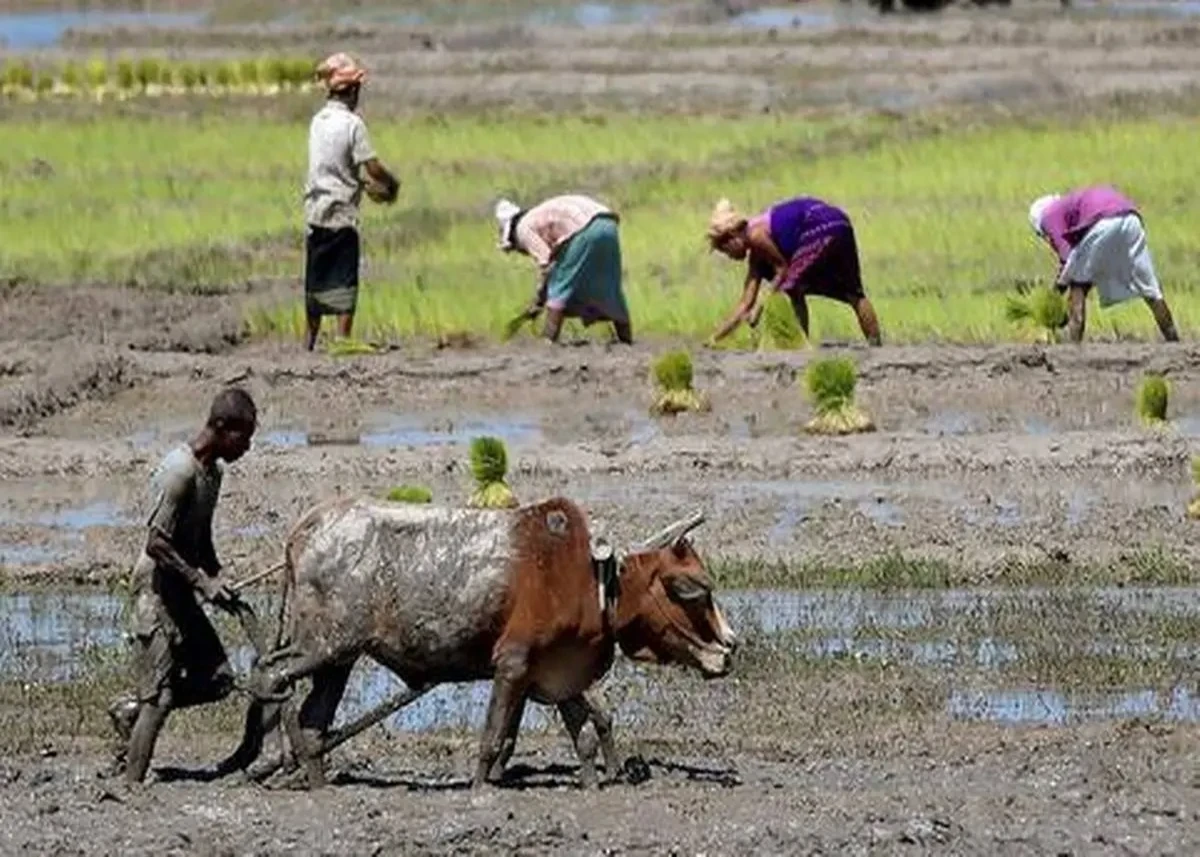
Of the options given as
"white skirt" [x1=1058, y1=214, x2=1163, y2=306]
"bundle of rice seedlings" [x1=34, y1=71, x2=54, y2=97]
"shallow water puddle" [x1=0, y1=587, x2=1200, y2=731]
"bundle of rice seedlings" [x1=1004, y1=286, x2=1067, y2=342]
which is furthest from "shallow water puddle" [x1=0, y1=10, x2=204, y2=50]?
"shallow water puddle" [x1=0, y1=587, x2=1200, y2=731]

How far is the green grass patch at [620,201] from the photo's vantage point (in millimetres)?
19125

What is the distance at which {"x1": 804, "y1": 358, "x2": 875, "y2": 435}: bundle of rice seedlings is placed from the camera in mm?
14930

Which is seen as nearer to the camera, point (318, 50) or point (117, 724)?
point (117, 724)

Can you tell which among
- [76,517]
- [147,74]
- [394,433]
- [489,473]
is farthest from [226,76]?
[489,473]

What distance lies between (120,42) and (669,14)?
9097mm

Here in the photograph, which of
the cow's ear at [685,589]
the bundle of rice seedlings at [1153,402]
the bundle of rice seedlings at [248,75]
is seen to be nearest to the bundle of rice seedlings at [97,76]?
the bundle of rice seedlings at [248,75]

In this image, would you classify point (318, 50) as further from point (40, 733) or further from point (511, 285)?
point (40, 733)

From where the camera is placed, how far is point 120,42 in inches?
1640

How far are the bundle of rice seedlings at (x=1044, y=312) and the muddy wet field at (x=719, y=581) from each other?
0.39 meters

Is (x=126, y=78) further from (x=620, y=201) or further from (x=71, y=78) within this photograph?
(x=620, y=201)

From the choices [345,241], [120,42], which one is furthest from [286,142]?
[120,42]

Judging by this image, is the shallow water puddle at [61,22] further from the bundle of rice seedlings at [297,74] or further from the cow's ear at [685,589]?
the cow's ear at [685,589]

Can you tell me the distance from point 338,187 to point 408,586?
814 cm

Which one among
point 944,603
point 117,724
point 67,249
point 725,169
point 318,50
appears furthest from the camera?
point 318,50
